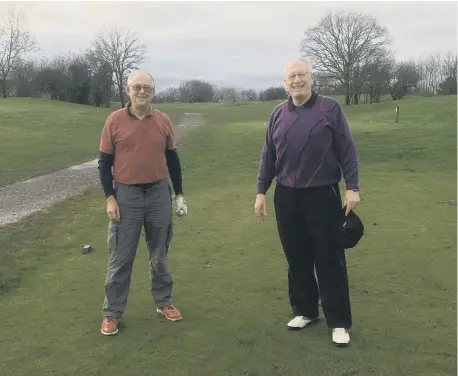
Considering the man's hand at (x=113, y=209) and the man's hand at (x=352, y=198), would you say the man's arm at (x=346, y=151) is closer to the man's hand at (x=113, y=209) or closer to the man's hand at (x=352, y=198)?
the man's hand at (x=352, y=198)

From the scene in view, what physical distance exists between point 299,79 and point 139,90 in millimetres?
1322

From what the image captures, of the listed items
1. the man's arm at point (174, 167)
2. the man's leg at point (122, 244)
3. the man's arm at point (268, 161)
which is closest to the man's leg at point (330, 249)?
the man's arm at point (268, 161)

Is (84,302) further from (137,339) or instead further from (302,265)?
(302,265)

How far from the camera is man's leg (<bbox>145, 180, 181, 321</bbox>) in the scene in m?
4.45

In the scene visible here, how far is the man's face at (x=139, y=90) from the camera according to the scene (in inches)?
166

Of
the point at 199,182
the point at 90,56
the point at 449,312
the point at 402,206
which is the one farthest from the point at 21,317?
the point at 90,56

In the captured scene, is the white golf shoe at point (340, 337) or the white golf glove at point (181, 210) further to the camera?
the white golf glove at point (181, 210)

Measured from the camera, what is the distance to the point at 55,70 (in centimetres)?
6431

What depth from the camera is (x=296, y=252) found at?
432cm

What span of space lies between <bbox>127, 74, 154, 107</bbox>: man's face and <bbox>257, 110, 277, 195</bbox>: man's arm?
1.06m

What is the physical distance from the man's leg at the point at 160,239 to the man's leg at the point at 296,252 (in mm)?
992

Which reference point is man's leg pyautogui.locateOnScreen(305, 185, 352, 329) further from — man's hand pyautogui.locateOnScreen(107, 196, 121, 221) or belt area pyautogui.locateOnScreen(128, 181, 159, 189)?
man's hand pyautogui.locateOnScreen(107, 196, 121, 221)

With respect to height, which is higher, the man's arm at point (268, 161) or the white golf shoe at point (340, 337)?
the man's arm at point (268, 161)

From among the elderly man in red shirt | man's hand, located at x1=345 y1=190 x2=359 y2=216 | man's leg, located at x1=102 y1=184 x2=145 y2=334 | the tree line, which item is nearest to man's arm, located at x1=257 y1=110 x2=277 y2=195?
man's hand, located at x1=345 y1=190 x2=359 y2=216
